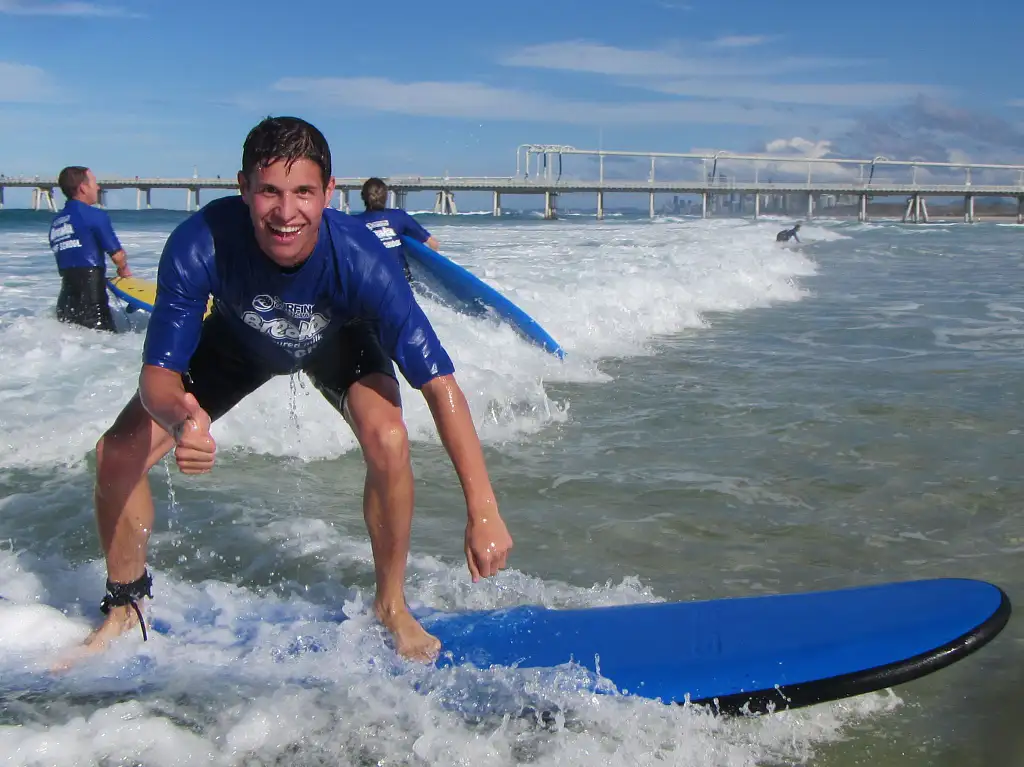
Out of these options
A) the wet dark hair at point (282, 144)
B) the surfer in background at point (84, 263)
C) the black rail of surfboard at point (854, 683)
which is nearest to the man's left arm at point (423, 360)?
the wet dark hair at point (282, 144)

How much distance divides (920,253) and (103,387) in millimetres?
22656

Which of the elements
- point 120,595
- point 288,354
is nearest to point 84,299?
point 120,595

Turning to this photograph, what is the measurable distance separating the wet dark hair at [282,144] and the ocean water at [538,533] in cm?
91

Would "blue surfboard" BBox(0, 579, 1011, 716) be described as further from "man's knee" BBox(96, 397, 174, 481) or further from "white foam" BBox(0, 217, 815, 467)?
"white foam" BBox(0, 217, 815, 467)

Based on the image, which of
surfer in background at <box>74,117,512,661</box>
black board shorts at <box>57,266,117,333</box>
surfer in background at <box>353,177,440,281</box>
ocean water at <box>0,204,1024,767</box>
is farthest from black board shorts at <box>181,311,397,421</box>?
black board shorts at <box>57,266,117,333</box>

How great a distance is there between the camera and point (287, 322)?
2643 millimetres

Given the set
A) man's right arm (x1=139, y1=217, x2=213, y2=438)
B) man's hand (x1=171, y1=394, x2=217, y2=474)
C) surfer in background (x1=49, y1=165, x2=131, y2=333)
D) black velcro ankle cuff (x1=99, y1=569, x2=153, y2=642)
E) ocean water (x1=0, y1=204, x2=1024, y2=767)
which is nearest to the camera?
man's hand (x1=171, y1=394, x2=217, y2=474)

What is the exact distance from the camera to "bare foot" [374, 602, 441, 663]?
268 cm

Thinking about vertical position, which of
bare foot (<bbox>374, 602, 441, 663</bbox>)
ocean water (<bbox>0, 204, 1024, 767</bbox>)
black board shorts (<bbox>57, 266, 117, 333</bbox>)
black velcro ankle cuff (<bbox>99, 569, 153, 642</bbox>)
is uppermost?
black board shorts (<bbox>57, 266, 117, 333</bbox>)

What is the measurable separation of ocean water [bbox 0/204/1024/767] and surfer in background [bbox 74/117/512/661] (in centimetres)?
29

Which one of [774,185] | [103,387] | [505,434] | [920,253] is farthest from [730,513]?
[774,185]

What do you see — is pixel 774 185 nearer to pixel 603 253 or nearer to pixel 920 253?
pixel 920 253

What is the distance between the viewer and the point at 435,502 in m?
4.34

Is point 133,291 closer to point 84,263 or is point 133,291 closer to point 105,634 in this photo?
point 84,263
